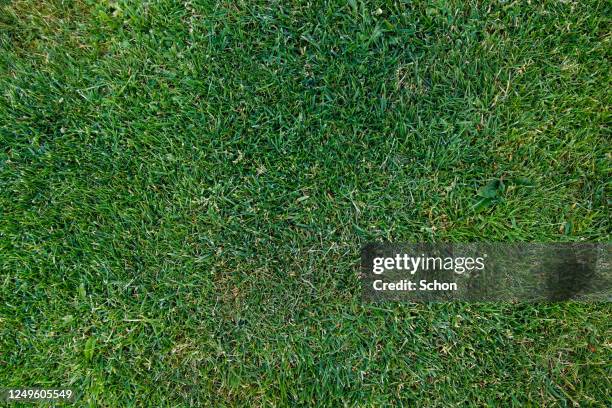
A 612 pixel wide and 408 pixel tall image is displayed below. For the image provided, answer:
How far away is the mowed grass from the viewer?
199 centimetres

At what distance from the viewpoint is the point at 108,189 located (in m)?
2.08

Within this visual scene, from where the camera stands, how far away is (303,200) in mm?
2035

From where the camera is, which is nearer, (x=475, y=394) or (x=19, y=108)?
(x=475, y=394)

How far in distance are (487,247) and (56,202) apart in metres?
2.13

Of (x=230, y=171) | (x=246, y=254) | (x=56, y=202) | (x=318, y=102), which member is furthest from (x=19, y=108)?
(x=318, y=102)

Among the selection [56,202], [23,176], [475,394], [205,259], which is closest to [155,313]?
[205,259]

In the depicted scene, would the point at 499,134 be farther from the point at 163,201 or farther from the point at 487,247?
the point at 163,201

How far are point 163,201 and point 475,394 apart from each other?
69.1 inches

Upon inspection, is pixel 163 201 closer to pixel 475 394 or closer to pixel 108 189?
pixel 108 189

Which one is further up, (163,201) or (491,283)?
(163,201)

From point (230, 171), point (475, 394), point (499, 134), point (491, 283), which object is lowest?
point (475, 394)

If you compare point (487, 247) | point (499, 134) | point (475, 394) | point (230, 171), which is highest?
point (499, 134)

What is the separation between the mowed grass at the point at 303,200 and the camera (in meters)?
1.99

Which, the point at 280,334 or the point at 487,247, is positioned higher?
the point at 487,247
